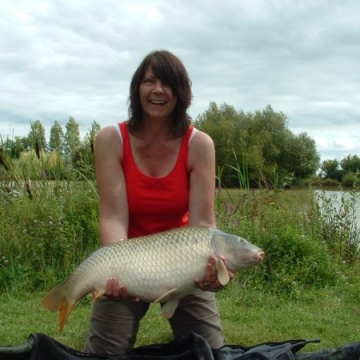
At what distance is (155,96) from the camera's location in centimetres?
259

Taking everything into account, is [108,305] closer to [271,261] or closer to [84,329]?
[84,329]

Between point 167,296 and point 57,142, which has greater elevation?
point 57,142

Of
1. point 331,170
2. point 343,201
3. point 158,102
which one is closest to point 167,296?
point 158,102

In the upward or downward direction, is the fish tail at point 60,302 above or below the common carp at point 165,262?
below

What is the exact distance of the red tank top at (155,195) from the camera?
8.47 feet

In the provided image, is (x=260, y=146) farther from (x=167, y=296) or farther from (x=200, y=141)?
(x=167, y=296)

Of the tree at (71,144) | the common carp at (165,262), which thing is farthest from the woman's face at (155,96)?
the tree at (71,144)

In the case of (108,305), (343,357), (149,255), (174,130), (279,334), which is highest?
(174,130)

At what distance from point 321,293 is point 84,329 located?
5.96 ft

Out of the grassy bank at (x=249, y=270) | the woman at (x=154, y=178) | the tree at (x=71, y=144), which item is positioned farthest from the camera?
the tree at (x=71, y=144)

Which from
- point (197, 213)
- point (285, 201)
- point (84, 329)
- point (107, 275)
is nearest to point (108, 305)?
point (107, 275)

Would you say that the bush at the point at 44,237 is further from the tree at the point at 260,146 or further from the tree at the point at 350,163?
the tree at the point at 350,163

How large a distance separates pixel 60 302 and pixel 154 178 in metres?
0.62

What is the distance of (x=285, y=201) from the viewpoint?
5.84 m
